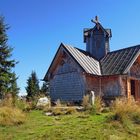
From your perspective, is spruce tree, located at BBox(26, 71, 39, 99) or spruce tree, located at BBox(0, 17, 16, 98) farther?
spruce tree, located at BBox(26, 71, 39, 99)

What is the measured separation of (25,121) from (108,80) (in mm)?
12687

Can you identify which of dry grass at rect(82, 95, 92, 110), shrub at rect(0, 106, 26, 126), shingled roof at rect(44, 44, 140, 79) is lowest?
shrub at rect(0, 106, 26, 126)

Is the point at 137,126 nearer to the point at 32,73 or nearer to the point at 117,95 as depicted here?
the point at 117,95

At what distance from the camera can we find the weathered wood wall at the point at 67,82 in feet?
80.6

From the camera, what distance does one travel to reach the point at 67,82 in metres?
25.7

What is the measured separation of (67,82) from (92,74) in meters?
2.82

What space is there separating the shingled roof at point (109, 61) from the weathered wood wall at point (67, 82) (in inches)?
29.4

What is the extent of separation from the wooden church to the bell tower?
3.63 ft

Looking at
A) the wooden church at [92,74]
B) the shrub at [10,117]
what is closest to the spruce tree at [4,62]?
the wooden church at [92,74]

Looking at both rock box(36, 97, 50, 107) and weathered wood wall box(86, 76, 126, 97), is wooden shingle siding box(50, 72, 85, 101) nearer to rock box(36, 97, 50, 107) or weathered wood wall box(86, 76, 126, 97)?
weathered wood wall box(86, 76, 126, 97)

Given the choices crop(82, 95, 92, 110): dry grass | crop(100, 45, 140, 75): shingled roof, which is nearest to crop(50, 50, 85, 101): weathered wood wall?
crop(100, 45, 140, 75): shingled roof

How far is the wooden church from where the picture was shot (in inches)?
959

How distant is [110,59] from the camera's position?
1067 inches

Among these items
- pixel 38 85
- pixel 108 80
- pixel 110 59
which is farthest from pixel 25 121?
pixel 38 85
